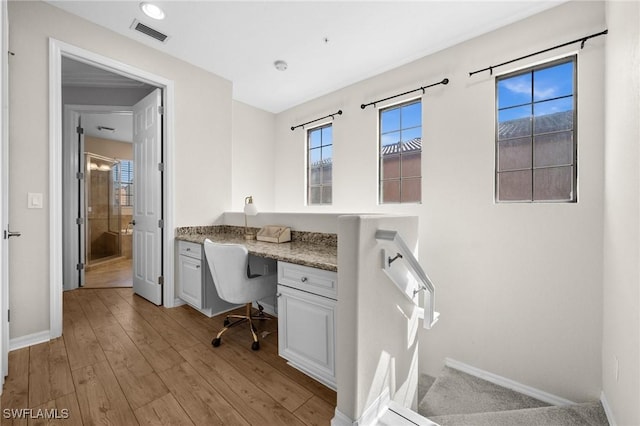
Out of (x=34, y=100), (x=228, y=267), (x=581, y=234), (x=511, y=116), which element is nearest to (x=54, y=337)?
(x=228, y=267)

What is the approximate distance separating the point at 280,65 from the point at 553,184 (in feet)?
10.1

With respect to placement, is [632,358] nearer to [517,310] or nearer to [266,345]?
[517,310]

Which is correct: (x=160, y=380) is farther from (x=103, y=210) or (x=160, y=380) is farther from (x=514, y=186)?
(x=103, y=210)

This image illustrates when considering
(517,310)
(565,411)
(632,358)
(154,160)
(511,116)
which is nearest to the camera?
(632,358)

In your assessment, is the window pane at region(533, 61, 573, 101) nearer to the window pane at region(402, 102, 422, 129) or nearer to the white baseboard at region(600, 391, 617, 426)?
the window pane at region(402, 102, 422, 129)

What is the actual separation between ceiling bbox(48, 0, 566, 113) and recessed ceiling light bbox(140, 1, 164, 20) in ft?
0.14

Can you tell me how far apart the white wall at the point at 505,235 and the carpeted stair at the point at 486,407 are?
0.55ft

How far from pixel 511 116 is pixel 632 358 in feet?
6.79

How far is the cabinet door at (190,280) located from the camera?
266 cm

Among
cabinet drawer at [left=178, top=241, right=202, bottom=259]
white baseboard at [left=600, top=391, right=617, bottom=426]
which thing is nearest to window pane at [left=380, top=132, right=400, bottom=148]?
cabinet drawer at [left=178, top=241, right=202, bottom=259]

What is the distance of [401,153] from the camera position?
330 centimetres

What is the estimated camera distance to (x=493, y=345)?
2465 millimetres

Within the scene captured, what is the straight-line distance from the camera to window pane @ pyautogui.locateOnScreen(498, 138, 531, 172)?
2490 millimetres

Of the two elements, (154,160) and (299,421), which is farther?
(154,160)
